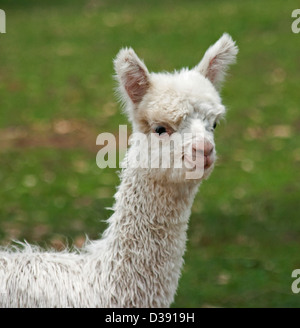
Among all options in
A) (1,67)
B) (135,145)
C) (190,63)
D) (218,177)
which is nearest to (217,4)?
(190,63)

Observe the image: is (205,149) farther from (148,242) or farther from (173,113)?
(148,242)

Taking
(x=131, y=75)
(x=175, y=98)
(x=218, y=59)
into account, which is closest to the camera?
(x=175, y=98)

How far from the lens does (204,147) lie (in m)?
3.52

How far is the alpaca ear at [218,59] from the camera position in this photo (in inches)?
157

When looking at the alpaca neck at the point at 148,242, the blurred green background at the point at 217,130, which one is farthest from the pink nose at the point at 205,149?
the blurred green background at the point at 217,130

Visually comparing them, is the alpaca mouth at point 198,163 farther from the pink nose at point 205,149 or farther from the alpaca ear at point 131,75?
the alpaca ear at point 131,75

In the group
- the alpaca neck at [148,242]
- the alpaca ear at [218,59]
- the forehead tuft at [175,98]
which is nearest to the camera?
the forehead tuft at [175,98]

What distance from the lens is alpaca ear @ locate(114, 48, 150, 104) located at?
3715mm

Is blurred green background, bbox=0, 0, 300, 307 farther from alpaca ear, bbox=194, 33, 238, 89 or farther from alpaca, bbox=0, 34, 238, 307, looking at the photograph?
alpaca ear, bbox=194, 33, 238, 89

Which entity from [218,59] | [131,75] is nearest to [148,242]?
[131,75]

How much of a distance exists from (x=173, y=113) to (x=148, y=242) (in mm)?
683

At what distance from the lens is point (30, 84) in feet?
45.4

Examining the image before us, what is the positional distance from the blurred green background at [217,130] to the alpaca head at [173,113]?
2.42m

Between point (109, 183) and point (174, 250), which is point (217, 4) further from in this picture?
point (174, 250)
